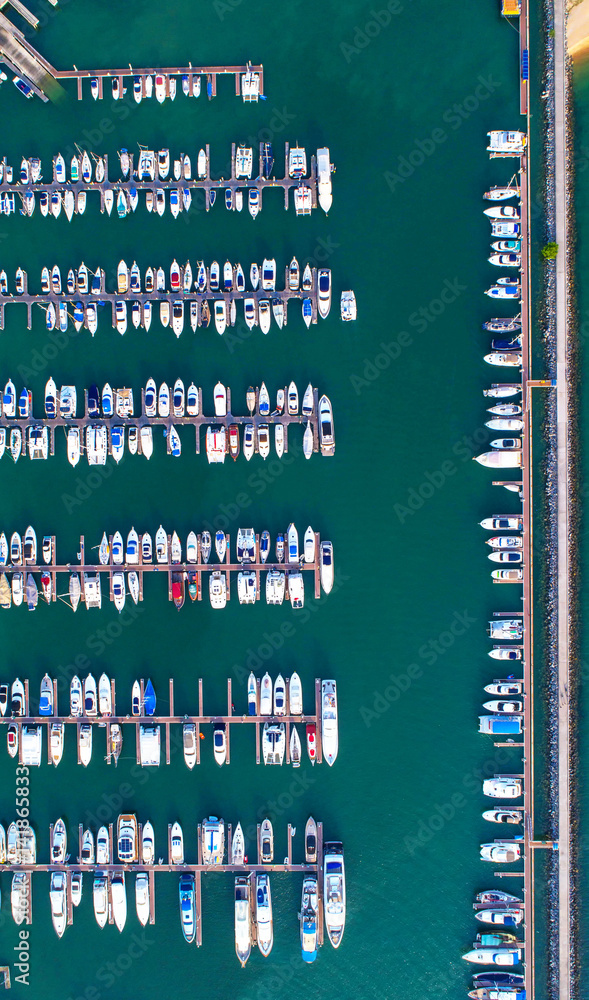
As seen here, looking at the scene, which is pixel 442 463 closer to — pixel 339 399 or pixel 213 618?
pixel 339 399

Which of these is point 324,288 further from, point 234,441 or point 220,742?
point 220,742

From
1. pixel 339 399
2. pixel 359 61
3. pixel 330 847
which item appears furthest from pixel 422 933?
pixel 359 61

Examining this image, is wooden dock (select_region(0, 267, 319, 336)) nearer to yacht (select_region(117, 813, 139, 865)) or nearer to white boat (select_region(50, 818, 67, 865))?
yacht (select_region(117, 813, 139, 865))

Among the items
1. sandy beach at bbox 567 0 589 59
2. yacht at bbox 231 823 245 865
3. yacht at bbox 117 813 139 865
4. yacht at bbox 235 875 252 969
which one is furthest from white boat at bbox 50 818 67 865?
sandy beach at bbox 567 0 589 59

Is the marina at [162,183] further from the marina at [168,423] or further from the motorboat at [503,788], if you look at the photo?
the motorboat at [503,788]

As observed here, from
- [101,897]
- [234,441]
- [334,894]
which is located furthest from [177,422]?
[334,894]

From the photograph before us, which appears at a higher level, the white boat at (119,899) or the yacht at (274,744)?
the yacht at (274,744)

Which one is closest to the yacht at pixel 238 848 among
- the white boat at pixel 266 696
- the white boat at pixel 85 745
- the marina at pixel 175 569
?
the white boat at pixel 266 696

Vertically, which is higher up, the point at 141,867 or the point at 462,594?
the point at 462,594
